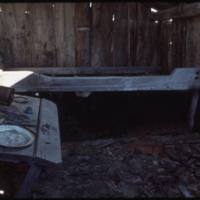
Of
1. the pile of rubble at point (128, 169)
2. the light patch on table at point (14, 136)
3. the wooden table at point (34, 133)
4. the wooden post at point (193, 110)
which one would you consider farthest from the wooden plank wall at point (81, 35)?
the light patch on table at point (14, 136)

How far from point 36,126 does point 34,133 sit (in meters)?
0.22

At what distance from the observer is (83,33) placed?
7.20 metres

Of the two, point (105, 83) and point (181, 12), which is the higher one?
point (181, 12)

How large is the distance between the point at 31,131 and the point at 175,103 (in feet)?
12.6

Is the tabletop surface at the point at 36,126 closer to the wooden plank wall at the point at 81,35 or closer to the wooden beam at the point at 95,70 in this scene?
the wooden beam at the point at 95,70

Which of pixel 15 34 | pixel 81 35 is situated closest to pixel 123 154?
pixel 81 35

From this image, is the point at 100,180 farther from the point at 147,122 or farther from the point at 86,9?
the point at 86,9

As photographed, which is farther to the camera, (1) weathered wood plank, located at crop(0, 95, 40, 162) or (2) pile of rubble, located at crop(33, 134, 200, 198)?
(2) pile of rubble, located at crop(33, 134, 200, 198)

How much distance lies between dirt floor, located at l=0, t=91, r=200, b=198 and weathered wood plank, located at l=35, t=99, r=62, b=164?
76 centimetres

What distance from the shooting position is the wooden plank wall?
7.04m

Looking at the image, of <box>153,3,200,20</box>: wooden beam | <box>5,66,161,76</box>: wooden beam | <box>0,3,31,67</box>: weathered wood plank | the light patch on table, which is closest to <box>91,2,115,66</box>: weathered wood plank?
<box>5,66,161,76</box>: wooden beam

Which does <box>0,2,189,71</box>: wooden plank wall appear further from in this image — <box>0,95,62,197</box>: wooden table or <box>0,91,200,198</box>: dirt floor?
<box>0,95,62,197</box>: wooden table

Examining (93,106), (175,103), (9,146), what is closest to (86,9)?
(93,106)

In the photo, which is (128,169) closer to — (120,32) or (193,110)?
(193,110)
